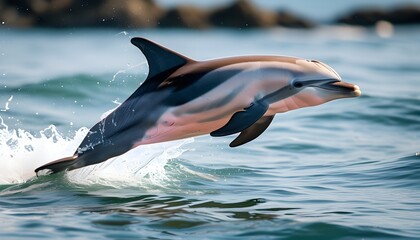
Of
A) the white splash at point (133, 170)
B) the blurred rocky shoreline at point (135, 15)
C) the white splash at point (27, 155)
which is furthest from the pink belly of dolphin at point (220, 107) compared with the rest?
the blurred rocky shoreline at point (135, 15)

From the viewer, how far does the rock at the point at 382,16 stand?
182ft

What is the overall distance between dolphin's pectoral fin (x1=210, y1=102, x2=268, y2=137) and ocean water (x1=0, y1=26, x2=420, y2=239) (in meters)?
0.75

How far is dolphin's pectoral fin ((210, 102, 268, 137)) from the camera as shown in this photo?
336 inches

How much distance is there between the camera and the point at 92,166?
33.9ft

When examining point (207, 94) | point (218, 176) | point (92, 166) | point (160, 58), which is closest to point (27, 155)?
point (92, 166)

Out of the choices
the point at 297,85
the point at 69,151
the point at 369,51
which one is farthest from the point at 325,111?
the point at 369,51

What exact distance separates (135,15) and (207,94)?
124 feet

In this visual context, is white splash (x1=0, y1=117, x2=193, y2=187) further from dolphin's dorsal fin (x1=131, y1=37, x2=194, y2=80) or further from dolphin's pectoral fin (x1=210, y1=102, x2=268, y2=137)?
dolphin's pectoral fin (x1=210, y1=102, x2=268, y2=137)

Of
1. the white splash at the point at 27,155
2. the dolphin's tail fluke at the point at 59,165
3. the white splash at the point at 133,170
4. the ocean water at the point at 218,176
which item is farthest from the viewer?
the white splash at the point at 27,155

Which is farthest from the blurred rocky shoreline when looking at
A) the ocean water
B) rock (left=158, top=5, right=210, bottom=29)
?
the ocean water

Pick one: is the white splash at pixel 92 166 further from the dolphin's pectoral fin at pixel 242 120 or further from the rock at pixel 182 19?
the rock at pixel 182 19

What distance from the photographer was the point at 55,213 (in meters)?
8.85

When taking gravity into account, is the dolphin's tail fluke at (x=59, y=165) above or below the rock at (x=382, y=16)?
below

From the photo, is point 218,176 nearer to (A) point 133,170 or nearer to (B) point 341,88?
(A) point 133,170
